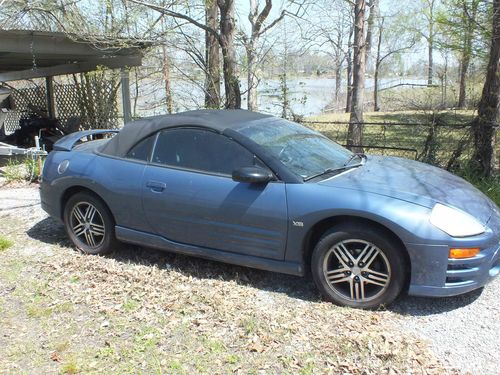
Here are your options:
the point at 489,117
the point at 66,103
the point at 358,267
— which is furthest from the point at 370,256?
the point at 66,103

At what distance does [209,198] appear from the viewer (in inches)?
156

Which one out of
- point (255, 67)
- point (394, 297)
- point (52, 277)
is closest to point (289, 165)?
point (394, 297)

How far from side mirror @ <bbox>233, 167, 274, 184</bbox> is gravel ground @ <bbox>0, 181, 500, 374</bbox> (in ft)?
3.12

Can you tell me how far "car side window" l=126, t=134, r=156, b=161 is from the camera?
4.44 meters

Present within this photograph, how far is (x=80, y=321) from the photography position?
358 cm

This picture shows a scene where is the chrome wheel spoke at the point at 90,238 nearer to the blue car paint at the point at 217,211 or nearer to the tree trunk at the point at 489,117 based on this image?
→ the blue car paint at the point at 217,211

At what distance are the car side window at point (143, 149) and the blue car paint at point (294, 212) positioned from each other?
0.24ft

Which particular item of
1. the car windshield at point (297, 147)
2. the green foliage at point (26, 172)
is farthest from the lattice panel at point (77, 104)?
the car windshield at point (297, 147)

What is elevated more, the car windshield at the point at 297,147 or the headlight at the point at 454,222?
the car windshield at the point at 297,147

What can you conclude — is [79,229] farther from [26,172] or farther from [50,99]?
[50,99]

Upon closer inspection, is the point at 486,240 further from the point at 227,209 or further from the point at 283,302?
the point at 227,209

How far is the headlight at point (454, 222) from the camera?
3301 millimetres

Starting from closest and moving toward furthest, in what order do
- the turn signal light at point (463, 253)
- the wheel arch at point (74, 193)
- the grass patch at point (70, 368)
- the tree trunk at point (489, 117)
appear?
the grass patch at point (70, 368) → the turn signal light at point (463, 253) → the wheel arch at point (74, 193) → the tree trunk at point (489, 117)

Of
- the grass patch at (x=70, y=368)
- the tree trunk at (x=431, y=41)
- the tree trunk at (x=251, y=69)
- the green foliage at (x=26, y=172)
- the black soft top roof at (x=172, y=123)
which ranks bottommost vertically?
the grass patch at (x=70, y=368)
